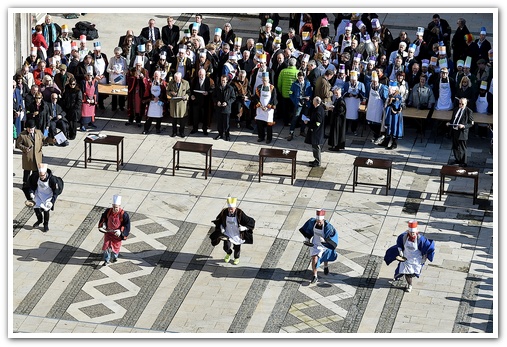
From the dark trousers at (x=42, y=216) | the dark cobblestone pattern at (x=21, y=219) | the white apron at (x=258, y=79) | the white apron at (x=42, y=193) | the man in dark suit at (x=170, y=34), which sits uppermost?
the man in dark suit at (x=170, y=34)

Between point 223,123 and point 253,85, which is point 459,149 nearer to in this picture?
point 253,85

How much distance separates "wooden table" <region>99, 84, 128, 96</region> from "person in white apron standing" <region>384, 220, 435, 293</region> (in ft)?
35.7

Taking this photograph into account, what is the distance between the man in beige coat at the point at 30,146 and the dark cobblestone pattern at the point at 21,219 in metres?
0.59

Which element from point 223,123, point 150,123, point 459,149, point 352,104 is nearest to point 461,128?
point 459,149

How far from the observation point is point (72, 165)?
3484 cm

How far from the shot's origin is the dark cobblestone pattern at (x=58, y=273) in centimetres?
2855

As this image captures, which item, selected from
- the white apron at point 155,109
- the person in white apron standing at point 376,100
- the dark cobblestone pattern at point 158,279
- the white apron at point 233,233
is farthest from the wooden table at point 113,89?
the white apron at point 233,233

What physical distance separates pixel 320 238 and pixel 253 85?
8574 millimetres

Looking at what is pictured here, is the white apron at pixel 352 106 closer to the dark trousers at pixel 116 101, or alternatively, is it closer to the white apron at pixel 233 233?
the dark trousers at pixel 116 101

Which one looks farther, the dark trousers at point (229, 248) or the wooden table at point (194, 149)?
the wooden table at point (194, 149)
